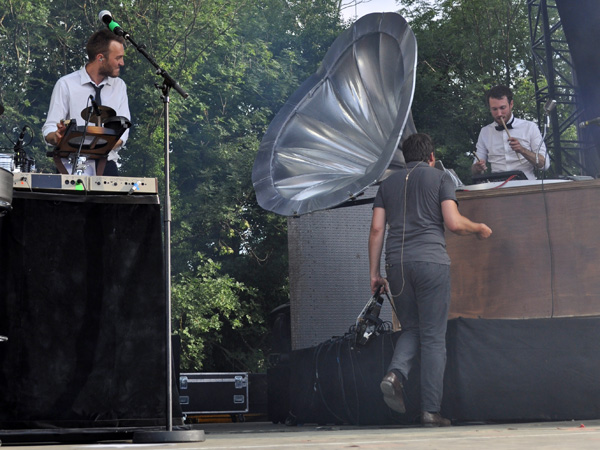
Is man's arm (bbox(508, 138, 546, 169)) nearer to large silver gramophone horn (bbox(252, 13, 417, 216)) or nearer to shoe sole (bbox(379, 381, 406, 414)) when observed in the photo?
large silver gramophone horn (bbox(252, 13, 417, 216))

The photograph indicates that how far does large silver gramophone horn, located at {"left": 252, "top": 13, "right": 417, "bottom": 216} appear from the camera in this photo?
6211 millimetres

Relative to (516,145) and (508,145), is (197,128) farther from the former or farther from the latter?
(516,145)

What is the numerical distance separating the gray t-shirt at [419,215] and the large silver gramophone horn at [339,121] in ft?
4.30

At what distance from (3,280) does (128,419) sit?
73 cm

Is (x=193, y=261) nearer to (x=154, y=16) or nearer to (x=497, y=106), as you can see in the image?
(x=154, y=16)

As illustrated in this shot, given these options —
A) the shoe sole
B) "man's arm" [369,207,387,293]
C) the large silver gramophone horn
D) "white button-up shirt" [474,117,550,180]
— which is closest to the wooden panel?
"man's arm" [369,207,387,293]

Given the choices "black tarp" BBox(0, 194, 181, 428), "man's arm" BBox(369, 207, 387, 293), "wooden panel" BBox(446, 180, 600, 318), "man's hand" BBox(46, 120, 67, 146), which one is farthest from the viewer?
"man's arm" BBox(369, 207, 387, 293)

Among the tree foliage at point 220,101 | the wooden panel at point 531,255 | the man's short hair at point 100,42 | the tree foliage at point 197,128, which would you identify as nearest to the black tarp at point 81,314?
the man's short hair at point 100,42

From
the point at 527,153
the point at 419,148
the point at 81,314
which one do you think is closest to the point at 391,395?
the point at 419,148

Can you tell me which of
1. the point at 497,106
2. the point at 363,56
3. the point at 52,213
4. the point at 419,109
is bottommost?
the point at 52,213

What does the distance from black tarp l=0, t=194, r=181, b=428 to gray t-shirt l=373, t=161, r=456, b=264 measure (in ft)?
4.88

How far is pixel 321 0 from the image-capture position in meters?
21.5

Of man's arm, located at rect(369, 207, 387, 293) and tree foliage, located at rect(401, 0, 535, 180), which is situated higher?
tree foliage, located at rect(401, 0, 535, 180)

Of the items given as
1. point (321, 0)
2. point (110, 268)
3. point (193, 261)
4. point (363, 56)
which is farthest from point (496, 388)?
point (321, 0)
